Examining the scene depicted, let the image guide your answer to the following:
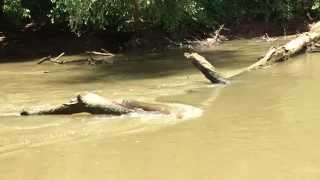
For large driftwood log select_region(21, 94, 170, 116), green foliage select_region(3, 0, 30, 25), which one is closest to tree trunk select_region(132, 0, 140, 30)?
green foliage select_region(3, 0, 30, 25)

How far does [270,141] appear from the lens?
7.74m

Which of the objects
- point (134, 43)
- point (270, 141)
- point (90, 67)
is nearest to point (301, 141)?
point (270, 141)

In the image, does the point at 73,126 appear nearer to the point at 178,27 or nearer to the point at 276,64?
the point at 276,64

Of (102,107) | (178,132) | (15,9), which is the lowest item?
(178,132)

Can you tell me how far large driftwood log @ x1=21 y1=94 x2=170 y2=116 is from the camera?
10008 millimetres

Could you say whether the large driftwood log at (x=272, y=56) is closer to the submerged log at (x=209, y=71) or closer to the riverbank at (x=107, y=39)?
the submerged log at (x=209, y=71)

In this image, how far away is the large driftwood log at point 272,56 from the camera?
13312 mm

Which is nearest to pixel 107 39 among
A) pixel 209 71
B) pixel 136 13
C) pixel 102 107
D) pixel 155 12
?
pixel 136 13

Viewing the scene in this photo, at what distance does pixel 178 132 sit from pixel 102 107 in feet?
6.34

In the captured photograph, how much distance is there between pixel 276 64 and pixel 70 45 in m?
11.8

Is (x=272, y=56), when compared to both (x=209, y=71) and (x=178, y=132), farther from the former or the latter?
(x=178, y=132)

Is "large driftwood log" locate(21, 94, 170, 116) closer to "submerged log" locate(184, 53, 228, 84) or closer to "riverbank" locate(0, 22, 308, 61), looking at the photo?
"submerged log" locate(184, 53, 228, 84)

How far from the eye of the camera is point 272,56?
629 inches

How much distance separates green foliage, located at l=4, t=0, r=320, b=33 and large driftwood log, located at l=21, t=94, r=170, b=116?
9.78 metres
